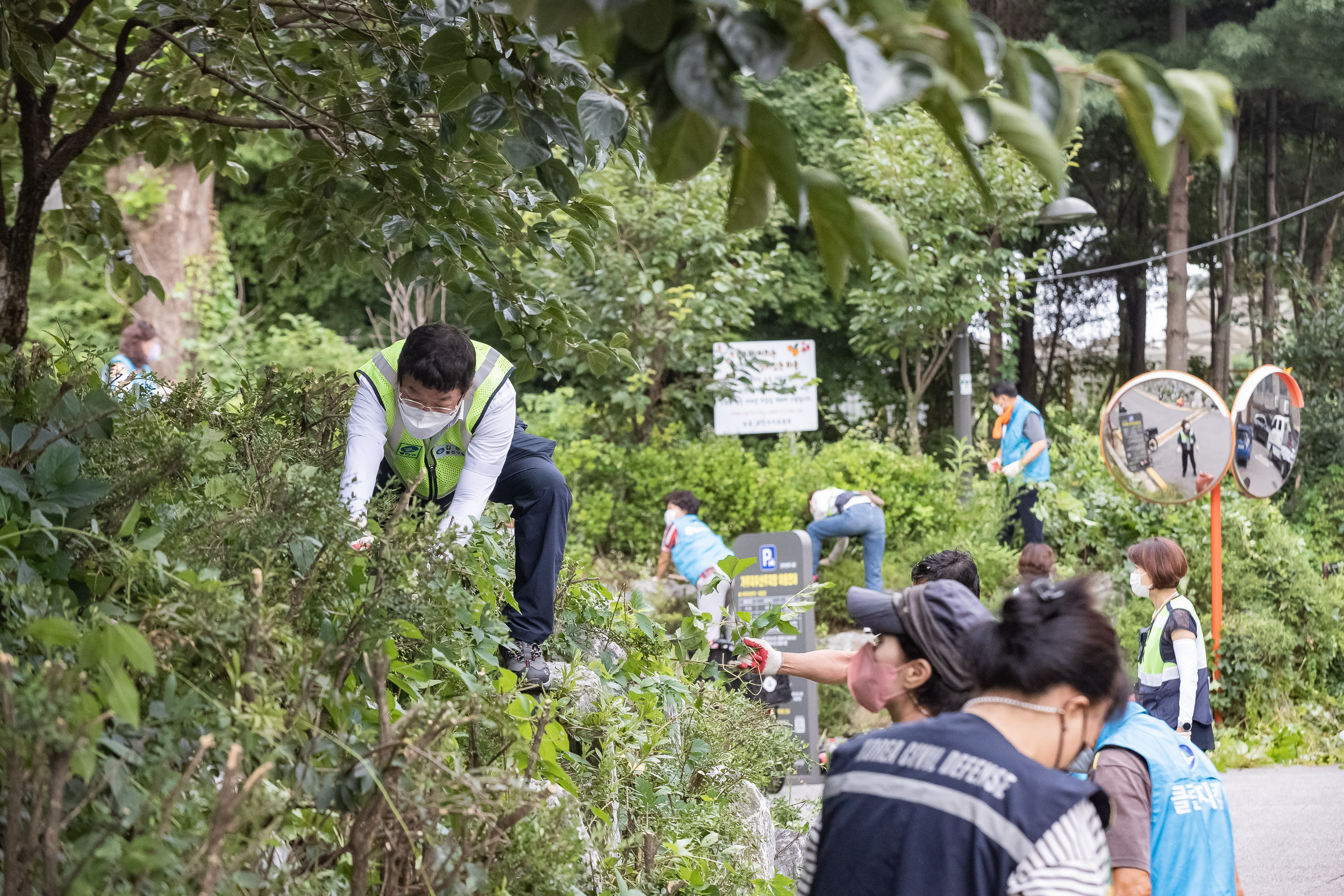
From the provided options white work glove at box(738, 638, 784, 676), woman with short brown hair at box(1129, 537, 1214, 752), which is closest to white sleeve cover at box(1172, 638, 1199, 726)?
woman with short brown hair at box(1129, 537, 1214, 752)

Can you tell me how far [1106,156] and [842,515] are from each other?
49.2ft

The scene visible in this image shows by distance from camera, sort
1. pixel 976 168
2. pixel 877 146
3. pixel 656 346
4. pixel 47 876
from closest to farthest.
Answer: pixel 976 168
pixel 47 876
pixel 656 346
pixel 877 146

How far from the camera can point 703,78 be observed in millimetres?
1092

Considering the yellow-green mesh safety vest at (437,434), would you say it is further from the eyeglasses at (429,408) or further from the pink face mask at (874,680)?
the pink face mask at (874,680)

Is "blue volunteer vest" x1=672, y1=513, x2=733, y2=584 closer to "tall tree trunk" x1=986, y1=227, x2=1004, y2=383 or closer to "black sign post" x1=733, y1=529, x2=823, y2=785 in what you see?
"black sign post" x1=733, y1=529, x2=823, y2=785

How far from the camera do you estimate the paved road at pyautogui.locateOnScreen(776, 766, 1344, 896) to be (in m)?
5.88

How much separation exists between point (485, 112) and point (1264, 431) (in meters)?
7.99

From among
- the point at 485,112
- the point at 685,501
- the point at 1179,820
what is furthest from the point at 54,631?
the point at 685,501

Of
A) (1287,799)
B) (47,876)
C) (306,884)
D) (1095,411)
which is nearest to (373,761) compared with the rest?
(306,884)

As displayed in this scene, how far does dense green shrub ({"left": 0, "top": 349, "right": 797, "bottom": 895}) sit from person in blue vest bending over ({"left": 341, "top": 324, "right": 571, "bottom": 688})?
57cm

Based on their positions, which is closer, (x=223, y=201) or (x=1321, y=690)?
(x=1321, y=690)

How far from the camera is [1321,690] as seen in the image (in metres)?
9.19

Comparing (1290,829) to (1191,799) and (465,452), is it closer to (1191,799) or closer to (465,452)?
(1191,799)

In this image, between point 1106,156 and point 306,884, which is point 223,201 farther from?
point 306,884
